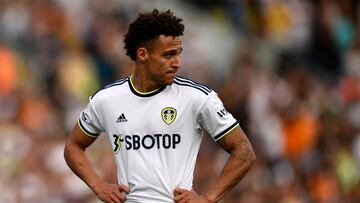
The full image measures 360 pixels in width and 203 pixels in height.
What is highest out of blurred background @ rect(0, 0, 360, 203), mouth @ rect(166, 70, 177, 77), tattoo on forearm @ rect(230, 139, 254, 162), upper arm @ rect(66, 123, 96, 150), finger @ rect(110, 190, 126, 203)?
mouth @ rect(166, 70, 177, 77)

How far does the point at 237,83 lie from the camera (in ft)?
63.1

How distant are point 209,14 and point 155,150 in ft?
42.9

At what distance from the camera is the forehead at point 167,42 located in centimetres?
978

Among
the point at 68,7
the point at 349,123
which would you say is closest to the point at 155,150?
the point at 349,123

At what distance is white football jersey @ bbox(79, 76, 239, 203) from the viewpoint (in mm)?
9812

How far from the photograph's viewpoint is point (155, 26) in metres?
9.80

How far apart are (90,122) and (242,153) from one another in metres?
1.19

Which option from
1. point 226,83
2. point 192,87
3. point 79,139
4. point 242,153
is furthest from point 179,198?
point 226,83

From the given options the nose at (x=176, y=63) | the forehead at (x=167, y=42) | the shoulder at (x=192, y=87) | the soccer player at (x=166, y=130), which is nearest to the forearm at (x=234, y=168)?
the soccer player at (x=166, y=130)

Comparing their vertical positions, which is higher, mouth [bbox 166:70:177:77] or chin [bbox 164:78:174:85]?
mouth [bbox 166:70:177:77]

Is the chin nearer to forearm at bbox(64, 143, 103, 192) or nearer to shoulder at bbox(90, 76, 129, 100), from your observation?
shoulder at bbox(90, 76, 129, 100)

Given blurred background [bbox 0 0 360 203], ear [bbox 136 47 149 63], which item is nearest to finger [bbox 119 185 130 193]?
ear [bbox 136 47 149 63]

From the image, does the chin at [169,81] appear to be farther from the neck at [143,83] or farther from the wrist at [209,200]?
the wrist at [209,200]

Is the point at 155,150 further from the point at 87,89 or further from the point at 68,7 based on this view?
the point at 68,7
